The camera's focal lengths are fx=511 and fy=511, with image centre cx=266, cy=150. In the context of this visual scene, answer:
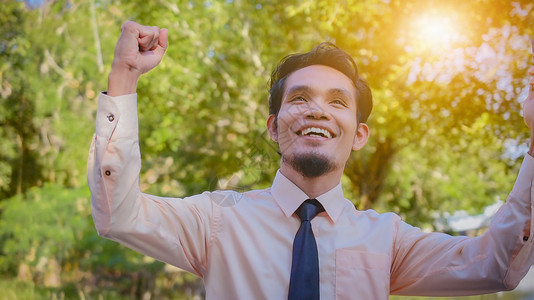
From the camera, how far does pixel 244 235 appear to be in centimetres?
157

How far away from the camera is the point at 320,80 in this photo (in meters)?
1.75

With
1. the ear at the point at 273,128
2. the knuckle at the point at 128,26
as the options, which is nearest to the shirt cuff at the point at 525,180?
the ear at the point at 273,128

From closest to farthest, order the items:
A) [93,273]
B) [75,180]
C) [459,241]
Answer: [459,241] < [75,180] < [93,273]

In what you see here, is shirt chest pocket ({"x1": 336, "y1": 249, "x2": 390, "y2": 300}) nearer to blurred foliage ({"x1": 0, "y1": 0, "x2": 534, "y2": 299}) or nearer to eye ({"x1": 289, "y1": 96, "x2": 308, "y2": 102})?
blurred foliage ({"x1": 0, "y1": 0, "x2": 534, "y2": 299})

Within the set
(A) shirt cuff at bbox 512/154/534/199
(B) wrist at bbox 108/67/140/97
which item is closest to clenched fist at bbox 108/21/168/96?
(B) wrist at bbox 108/67/140/97

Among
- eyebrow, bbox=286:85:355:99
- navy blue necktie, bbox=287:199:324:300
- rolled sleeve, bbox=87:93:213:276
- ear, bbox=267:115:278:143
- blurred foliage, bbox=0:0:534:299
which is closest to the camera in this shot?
rolled sleeve, bbox=87:93:213:276

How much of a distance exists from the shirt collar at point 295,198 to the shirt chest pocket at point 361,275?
14 cm

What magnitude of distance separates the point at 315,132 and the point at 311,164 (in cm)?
11

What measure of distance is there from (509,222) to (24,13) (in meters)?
10.2

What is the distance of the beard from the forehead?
0.82ft

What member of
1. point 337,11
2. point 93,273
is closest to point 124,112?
point 337,11

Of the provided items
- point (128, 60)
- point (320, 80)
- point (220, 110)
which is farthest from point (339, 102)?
point (220, 110)

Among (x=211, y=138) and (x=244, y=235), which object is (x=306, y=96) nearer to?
(x=244, y=235)

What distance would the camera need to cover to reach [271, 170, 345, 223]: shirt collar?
165cm
